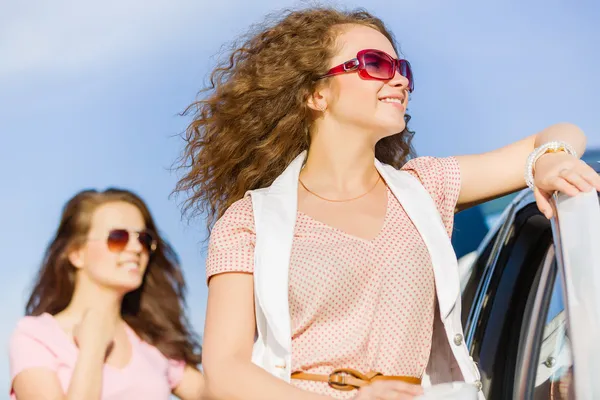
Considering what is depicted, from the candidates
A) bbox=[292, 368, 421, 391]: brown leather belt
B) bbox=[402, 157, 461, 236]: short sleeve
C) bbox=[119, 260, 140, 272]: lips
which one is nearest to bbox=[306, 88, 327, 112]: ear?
bbox=[402, 157, 461, 236]: short sleeve

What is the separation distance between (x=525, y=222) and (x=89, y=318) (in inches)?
47.8

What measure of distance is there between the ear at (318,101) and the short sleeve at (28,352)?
0.98 m

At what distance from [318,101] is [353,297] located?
0.65m

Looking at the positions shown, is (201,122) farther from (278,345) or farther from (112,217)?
(278,345)

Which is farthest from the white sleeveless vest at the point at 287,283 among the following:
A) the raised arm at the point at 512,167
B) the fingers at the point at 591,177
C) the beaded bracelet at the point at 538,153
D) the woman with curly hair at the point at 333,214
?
the fingers at the point at 591,177

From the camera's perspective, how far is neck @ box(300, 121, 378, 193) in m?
2.48

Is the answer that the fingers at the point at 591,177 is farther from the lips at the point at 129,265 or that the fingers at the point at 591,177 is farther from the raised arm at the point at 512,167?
the lips at the point at 129,265

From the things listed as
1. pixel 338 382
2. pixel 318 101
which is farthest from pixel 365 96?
pixel 338 382

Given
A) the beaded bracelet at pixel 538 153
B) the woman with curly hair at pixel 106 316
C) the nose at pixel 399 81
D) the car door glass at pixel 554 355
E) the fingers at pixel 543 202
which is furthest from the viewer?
the nose at pixel 399 81

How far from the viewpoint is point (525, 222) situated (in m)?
2.47

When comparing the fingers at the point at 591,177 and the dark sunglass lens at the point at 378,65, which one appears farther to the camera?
the dark sunglass lens at the point at 378,65

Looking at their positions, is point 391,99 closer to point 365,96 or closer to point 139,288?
point 365,96

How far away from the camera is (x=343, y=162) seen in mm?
2502

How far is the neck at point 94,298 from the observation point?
2.48 meters
